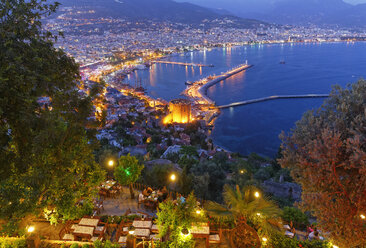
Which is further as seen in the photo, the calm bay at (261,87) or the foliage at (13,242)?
the calm bay at (261,87)

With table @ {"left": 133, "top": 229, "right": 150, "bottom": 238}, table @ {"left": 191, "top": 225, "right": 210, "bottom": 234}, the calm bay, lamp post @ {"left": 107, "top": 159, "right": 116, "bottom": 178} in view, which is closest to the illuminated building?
the calm bay

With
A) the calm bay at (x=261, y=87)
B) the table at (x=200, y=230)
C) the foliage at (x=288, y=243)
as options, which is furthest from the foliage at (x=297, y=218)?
the calm bay at (x=261, y=87)

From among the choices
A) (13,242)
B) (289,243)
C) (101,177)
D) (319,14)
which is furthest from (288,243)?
(319,14)

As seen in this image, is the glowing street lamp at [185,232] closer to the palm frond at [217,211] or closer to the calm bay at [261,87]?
the palm frond at [217,211]

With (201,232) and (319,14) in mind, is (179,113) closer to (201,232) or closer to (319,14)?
(201,232)

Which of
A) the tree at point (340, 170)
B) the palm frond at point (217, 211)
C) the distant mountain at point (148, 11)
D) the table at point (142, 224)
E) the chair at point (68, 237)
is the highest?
the distant mountain at point (148, 11)

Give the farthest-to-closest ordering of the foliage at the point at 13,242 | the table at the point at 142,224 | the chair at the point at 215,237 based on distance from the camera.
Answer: the table at the point at 142,224 → the chair at the point at 215,237 → the foliage at the point at 13,242
